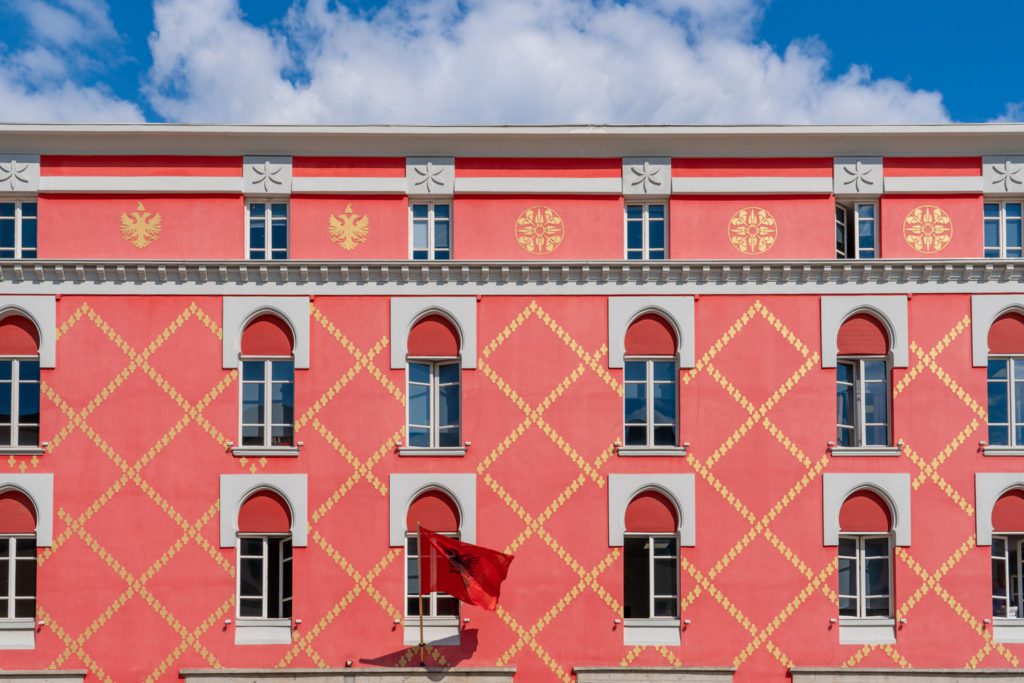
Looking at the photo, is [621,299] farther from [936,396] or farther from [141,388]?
[141,388]

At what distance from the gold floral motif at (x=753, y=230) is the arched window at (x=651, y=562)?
6096mm

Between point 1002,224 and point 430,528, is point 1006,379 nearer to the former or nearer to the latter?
point 1002,224

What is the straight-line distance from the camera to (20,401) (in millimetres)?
24516

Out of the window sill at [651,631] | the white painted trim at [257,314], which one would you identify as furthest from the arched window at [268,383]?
the window sill at [651,631]

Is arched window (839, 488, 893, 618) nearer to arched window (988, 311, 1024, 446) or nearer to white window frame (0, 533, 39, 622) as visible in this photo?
arched window (988, 311, 1024, 446)

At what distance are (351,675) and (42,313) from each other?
424 inches

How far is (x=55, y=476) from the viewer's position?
24.1 m

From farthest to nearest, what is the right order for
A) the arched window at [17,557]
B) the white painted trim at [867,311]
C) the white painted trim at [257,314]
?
1. the white painted trim at [867,311]
2. the white painted trim at [257,314]
3. the arched window at [17,557]

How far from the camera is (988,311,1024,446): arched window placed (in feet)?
81.1

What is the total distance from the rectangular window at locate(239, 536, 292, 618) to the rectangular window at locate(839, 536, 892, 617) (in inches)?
494

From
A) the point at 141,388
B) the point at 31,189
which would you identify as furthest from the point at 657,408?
the point at 31,189

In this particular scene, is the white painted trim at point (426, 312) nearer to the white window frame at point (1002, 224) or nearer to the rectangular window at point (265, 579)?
the rectangular window at point (265, 579)

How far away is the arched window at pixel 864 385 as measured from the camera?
24.8m

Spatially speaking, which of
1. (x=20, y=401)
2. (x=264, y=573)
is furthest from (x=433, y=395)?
(x=20, y=401)
